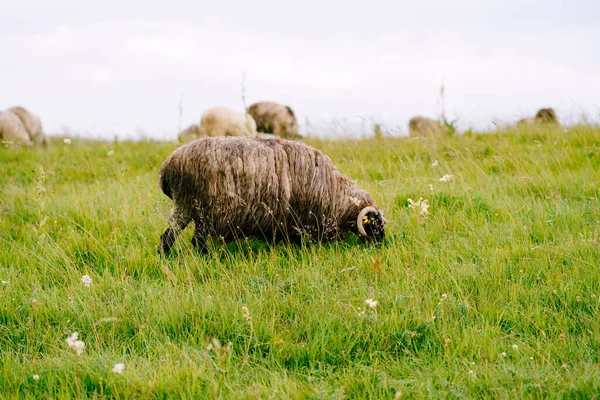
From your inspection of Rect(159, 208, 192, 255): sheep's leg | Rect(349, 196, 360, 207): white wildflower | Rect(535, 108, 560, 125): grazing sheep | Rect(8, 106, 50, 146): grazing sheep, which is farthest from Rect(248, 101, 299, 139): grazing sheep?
Rect(159, 208, 192, 255): sheep's leg

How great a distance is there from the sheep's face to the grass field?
0.48ft

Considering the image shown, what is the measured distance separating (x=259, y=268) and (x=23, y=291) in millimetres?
1979

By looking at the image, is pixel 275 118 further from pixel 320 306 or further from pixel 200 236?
pixel 320 306

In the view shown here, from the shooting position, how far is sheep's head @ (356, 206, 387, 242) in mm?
5355

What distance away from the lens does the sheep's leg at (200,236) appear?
5.12 metres

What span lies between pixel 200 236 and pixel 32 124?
10.0 m

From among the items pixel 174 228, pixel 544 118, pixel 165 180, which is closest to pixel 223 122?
pixel 165 180

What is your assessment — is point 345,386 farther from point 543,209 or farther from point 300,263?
point 543,209

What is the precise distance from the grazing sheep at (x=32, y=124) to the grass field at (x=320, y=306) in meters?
7.15

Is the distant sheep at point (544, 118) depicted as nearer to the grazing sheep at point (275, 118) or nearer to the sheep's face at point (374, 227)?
the grazing sheep at point (275, 118)

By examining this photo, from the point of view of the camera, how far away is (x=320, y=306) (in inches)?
158

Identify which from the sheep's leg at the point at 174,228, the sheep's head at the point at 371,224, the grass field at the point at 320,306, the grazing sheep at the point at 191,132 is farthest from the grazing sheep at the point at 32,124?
the sheep's head at the point at 371,224

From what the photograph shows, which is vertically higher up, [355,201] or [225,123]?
[225,123]

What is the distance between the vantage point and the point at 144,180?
8.62 metres
